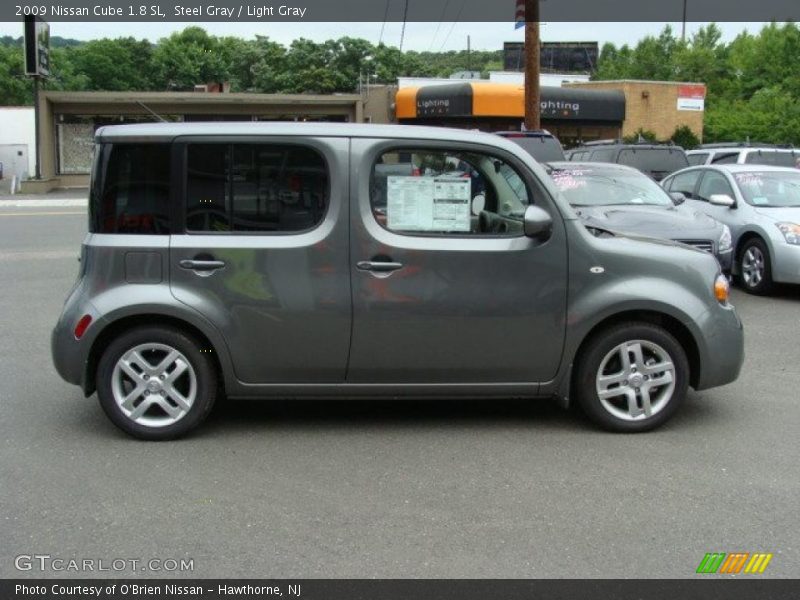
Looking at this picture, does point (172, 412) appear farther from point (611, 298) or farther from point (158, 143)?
point (611, 298)

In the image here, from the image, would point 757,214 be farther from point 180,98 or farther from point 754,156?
point 180,98

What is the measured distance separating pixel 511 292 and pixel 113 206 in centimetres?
244

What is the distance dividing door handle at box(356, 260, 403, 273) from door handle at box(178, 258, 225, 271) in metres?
0.82

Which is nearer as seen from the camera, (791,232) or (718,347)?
(718,347)

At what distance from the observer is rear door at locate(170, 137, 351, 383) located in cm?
510

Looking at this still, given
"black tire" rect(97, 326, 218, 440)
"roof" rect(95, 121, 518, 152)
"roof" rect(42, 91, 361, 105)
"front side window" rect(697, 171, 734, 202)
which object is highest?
"roof" rect(42, 91, 361, 105)

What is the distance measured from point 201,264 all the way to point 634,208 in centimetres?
588

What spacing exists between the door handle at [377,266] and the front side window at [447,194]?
23 cm

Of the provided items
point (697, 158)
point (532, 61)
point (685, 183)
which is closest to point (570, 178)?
point (685, 183)

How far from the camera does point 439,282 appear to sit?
16.9ft

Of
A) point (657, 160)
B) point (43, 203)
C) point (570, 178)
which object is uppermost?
point (657, 160)

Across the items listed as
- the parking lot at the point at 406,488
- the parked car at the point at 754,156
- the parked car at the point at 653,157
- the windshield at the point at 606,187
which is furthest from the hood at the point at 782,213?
the parked car at the point at 754,156
